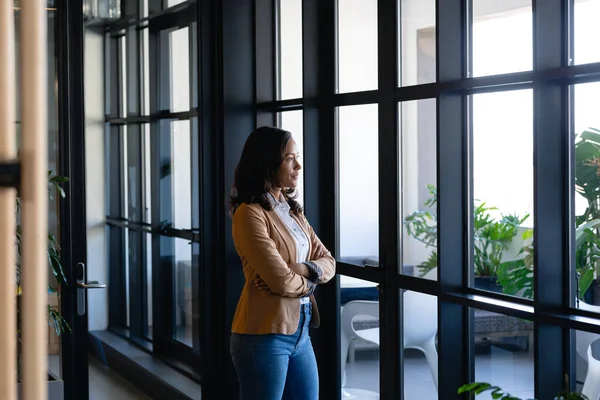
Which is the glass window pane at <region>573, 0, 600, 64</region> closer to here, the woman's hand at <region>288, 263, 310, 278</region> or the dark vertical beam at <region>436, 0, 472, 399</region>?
the dark vertical beam at <region>436, 0, 472, 399</region>

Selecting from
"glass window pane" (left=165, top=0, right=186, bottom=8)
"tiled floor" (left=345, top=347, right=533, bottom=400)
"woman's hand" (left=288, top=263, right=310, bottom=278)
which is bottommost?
"tiled floor" (left=345, top=347, right=533, bottom=400)

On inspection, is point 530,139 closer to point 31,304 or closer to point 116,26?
point 31,304

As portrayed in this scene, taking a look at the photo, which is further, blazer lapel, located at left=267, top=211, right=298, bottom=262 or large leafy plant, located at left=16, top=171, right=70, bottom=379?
large leafy plant, located at left=16, top=171, right=70, bottom=379

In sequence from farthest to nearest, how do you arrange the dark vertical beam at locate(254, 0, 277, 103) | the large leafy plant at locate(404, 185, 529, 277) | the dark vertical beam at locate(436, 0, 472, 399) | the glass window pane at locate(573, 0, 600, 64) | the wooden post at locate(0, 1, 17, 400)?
1. the dark vertical beam at locate(254, 0, 277, 103)
2. the dark vertical beam at locate(436, 0, 472, 399)
3. the large leafy plant at locate(404, 185, 529, 277)
4. the glass window pane at locate(573, 0, 600, 64)
5. the wooden post at locate(0, 1, 17, 400)

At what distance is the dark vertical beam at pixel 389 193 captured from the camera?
3.15 m

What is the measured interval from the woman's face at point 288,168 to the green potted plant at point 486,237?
0.50 meters

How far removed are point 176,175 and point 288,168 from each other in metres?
1.34

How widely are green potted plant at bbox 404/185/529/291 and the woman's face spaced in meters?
0.50

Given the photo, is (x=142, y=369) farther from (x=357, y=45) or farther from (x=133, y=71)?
(x=357, y=45)

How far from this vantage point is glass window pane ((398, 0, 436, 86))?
9.73 ft

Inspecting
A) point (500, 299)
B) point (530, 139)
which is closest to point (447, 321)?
point (500, 299)

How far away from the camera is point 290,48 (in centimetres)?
390

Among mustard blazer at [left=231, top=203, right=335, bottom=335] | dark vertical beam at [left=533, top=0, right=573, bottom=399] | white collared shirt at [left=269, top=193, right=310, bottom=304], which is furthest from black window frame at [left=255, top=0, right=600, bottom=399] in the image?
mustard blazer at [left=231, top=203, right=335, bottom=335]

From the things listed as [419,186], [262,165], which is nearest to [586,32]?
[419,186]
